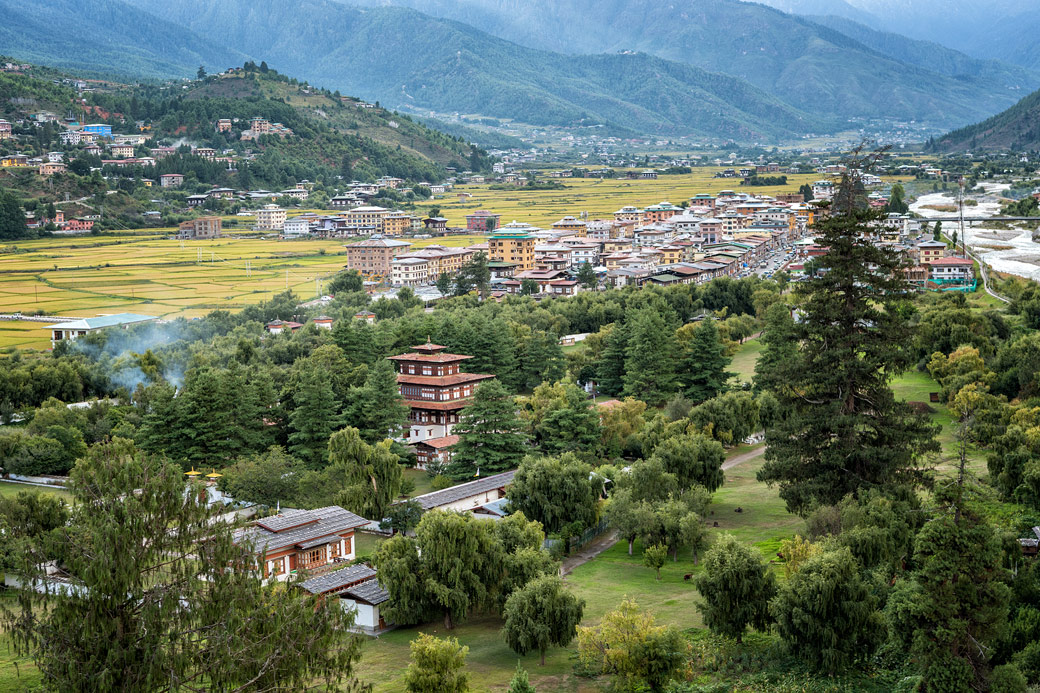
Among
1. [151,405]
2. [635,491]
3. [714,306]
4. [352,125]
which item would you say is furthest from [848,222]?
[352,125]

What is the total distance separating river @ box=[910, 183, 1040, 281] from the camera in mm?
67062

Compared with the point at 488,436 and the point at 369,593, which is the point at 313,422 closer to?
the point at 488,436

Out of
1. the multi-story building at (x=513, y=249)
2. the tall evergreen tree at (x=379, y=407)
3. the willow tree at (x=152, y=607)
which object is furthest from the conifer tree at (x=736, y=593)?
the multi-story building at (x=513, y=249)

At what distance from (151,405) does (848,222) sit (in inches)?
922

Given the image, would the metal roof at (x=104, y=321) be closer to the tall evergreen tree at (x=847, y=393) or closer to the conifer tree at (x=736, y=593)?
the tall evergreen tree at (x=847, y=393)

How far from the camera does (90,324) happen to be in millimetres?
51625

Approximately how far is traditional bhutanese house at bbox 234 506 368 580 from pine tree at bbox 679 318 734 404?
18.3m

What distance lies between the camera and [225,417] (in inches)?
1359

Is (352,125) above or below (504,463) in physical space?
above

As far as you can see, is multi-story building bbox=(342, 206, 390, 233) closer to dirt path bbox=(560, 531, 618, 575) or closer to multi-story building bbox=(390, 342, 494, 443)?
multi-story building bbox=(390, 342, 494, 443)

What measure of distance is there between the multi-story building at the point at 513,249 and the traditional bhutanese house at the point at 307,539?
5551 cm

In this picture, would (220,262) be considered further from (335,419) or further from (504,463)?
(504,463)

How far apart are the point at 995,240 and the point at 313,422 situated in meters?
62.2

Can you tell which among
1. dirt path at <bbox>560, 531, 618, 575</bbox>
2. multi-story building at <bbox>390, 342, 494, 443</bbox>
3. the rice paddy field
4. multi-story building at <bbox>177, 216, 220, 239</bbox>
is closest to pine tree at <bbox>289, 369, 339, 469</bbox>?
multi-story building at <bbox>390, 342, 494, 443</bbox>
